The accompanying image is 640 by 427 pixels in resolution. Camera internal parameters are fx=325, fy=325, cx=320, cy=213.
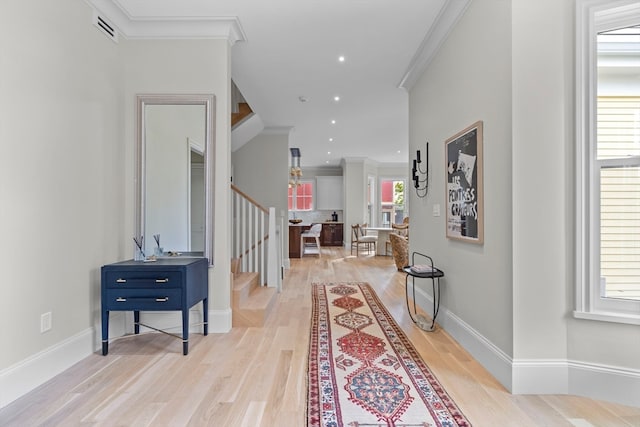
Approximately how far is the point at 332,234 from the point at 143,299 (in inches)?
326

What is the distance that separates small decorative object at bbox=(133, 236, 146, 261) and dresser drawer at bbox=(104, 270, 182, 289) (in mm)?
380

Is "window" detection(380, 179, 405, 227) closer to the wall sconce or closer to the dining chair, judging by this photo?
the dining chair

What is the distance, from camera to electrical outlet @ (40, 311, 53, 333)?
2.11 metres

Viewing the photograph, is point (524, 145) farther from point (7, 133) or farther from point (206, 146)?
point (7, 133)

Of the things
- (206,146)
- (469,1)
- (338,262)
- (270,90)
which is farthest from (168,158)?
(338,262)

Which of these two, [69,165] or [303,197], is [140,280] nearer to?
[69,165]

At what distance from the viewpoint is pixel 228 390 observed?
6.63 feet

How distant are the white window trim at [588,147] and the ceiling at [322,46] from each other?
0.94 meters

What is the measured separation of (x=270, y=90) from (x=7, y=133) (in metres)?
3.17

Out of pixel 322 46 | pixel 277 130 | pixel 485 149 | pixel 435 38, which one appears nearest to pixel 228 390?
pixel 485 149

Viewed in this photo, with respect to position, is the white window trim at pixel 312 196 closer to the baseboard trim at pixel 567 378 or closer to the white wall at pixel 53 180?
the white wall at pixel 53 180

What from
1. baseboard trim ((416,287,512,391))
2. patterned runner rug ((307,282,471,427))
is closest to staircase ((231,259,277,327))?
patterned runner rug ((307,282,471,427))

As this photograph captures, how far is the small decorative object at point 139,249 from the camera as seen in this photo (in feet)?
9.40

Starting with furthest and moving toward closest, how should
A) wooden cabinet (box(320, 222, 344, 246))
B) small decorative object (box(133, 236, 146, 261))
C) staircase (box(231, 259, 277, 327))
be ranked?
wooden cabinet (box(320, 222, 344, 246)) < staircase (box(231, 259, 277, 327)) < small decorative object (box(133, 236, 146, 261))
